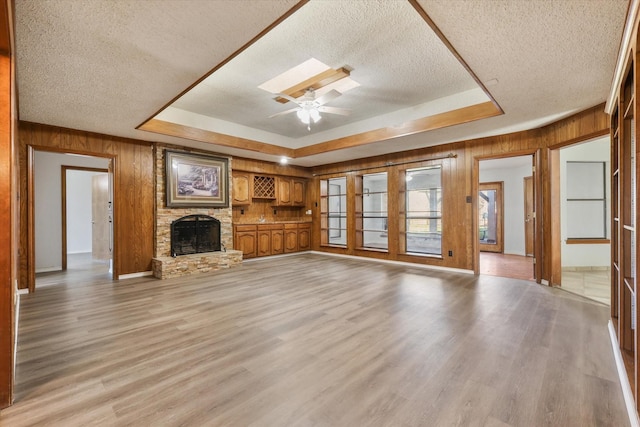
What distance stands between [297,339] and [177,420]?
1.19m

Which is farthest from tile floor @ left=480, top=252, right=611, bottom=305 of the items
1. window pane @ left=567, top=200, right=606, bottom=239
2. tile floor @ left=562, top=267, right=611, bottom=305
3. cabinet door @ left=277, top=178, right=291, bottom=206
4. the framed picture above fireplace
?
the framed picture above fireplace

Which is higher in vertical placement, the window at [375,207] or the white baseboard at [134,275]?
the window at [375,207]

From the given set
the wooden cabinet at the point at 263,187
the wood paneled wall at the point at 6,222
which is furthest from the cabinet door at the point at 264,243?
the wood paneled wall at the point at 6,222

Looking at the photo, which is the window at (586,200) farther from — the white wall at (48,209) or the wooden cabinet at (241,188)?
the white wall at (48,209)

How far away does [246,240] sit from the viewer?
22.4 ft

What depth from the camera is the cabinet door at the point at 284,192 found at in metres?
7.83

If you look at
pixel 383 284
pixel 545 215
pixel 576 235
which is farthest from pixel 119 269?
pixel 576 235

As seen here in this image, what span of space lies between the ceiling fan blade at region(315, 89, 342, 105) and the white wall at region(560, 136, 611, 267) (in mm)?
4777

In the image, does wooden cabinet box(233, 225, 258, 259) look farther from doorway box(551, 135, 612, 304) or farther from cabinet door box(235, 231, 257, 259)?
doorway box(551, 135, 612, 304)

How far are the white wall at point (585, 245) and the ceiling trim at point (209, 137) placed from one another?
566 cm

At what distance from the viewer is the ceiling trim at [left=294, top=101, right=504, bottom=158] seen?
392 cm

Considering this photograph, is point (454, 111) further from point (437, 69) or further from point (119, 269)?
point (119, 269)

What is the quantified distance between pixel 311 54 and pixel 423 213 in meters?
6.47

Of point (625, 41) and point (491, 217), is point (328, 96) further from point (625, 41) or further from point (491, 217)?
point (491, 217)
